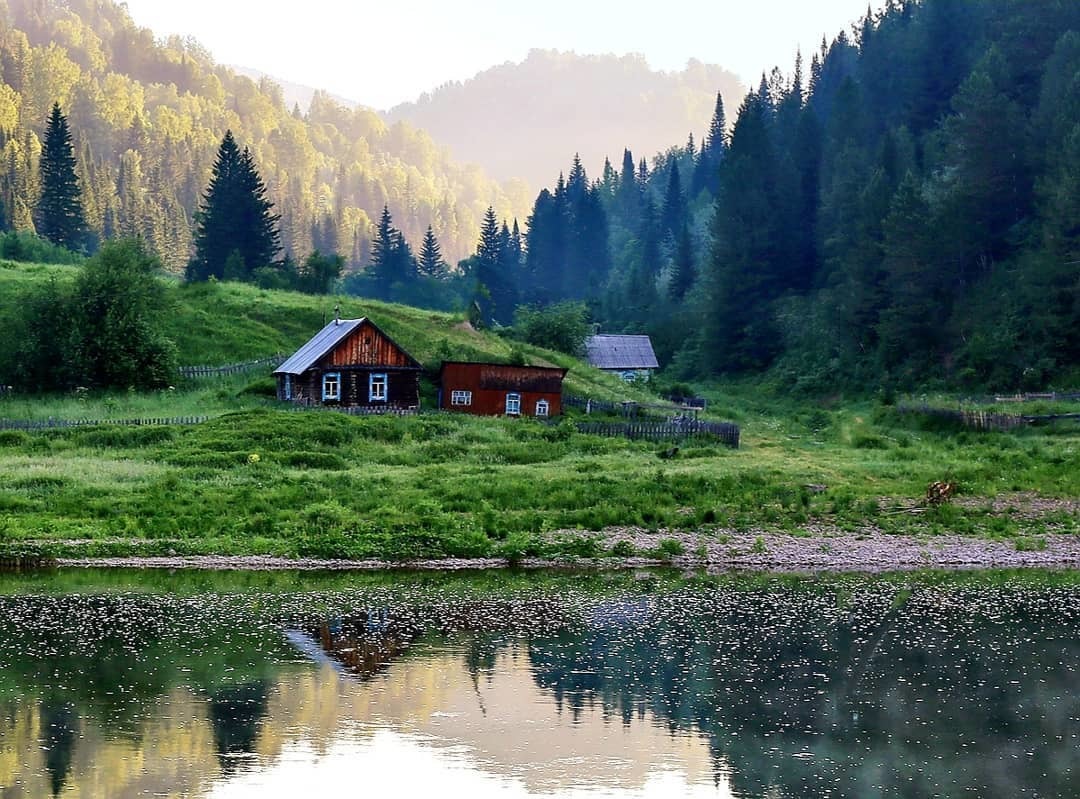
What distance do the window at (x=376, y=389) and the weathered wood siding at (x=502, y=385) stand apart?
3352mm

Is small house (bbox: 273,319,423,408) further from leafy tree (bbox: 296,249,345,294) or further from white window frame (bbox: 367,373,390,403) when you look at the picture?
leafy tree (bbox: 296,249,345,294)

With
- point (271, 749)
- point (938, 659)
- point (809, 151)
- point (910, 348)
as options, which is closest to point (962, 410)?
point (910, 348)

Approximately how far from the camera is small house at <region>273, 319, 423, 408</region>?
214 ft

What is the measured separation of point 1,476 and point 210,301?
48528 millimetres

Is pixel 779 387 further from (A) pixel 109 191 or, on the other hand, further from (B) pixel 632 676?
(A) pixel 109 191

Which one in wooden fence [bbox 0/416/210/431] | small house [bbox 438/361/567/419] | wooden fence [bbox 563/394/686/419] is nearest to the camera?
wooden fence [bbox 0/416/210/431]

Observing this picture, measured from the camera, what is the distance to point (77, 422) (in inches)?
2184

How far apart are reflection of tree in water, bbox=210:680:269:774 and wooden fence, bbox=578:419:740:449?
34351 mm

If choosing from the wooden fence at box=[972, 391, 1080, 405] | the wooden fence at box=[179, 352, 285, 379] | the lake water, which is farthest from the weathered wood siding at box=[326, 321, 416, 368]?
the lake water

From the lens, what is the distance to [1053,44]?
9138 centimetres

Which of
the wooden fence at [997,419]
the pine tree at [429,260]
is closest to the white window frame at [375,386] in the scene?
the wooden fence at [997,419]

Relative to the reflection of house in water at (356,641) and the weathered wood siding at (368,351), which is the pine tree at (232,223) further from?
the reflection of house in water at (356,641)

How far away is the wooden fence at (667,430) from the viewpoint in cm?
5644

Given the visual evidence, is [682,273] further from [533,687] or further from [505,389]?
[533,687]
